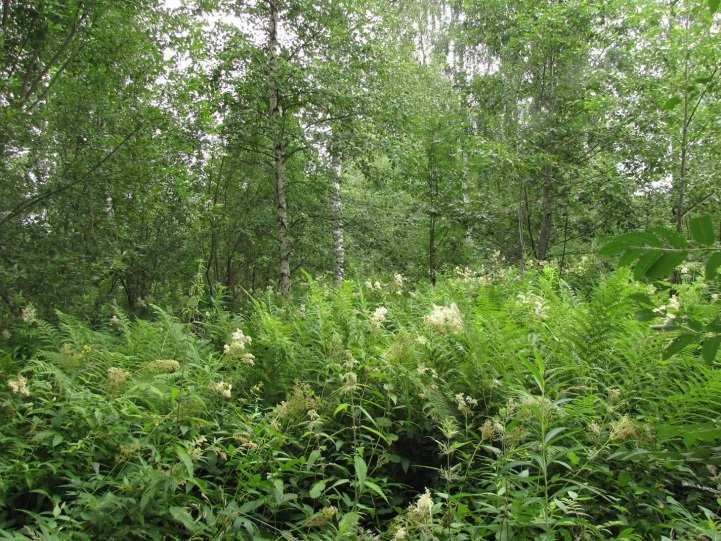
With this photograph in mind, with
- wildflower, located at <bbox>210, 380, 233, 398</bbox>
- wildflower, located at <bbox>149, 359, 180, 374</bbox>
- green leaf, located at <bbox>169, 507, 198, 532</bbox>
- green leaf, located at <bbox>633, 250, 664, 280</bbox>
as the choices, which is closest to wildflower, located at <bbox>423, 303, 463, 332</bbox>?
wildflower, located at <bbox>210, 380, 233, 398</bbox>

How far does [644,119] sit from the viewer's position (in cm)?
846

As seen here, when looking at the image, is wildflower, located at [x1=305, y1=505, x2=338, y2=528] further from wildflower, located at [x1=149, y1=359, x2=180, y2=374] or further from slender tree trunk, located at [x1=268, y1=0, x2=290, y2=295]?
slender tree trunk, located at [x1=268, y1=0, x2=290, y2=295]


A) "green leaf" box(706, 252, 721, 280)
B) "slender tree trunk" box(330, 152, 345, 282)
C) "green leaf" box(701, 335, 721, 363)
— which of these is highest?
"slender tree trunk" box(330, 152, 345, 282)

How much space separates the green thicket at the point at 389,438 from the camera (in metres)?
2.09

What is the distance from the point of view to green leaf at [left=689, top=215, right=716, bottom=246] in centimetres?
105

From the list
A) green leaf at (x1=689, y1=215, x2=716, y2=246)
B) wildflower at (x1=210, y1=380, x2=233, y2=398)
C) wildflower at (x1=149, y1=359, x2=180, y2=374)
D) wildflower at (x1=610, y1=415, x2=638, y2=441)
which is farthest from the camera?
wildflower at (x1=149, y1=359, x2=180, y2=374)

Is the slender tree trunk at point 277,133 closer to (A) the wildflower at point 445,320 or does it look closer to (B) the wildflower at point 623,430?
(A) the wildflower at point 445,320

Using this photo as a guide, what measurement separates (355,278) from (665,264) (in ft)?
19.9

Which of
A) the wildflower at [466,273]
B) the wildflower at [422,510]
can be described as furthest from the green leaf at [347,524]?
the wildflower at [466,273]

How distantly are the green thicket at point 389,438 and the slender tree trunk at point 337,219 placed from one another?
5.95 m

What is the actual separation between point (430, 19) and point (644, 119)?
15.7 metres

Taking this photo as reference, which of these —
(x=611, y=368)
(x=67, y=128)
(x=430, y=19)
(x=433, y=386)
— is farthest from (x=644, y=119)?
(x=430, y=19)

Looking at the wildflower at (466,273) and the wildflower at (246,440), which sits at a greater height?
the wildflower at (466,273)

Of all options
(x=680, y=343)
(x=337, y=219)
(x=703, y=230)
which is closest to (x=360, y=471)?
(x=680, y=343)
